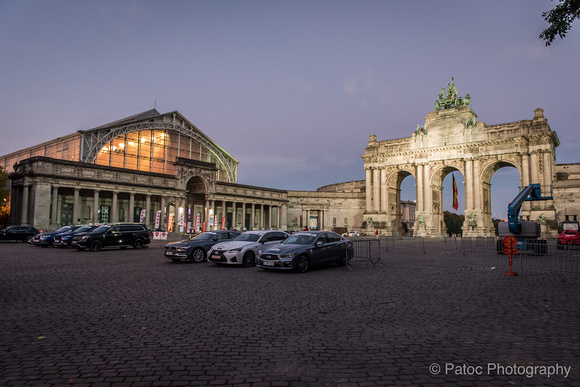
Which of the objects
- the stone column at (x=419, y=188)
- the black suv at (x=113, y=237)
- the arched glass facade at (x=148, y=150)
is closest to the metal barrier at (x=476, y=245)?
the black suv at (x=113, y=237)

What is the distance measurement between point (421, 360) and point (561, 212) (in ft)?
191

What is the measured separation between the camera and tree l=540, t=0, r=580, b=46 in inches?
402

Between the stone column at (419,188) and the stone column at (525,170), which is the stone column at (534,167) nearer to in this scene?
the stone column at (525,170)

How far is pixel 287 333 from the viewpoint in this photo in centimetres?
599

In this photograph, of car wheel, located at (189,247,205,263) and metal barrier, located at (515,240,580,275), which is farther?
car wheel, located at (189,247,205,263)

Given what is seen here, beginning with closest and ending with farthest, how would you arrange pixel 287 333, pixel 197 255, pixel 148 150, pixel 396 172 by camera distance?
1. pixel 287 333
2. pixel 197 255
3. pixel 148 150
4. pixel 396 172

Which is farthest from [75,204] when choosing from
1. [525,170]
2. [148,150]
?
[525,170]

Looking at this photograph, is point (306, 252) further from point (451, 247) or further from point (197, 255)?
point (451, 247)

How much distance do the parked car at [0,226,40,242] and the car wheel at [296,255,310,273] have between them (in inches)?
1182

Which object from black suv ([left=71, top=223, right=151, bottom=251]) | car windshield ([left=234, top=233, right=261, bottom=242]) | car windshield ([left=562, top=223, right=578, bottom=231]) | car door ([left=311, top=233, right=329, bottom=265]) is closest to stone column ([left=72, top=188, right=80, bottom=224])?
black suv ([left=71, top=223, right=151, bottom=251])

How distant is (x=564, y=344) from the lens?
5.50m

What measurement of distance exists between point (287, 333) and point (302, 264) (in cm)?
812

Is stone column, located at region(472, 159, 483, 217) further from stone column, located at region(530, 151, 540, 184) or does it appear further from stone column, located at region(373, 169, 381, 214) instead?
stone column, located at region(373, 169, 381, 214)

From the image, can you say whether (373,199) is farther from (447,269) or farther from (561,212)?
Result: (447,269)
